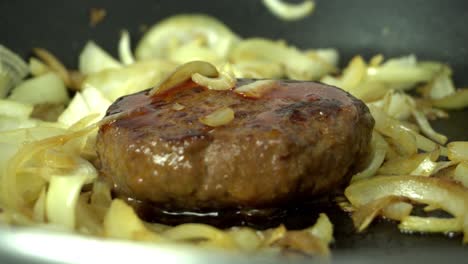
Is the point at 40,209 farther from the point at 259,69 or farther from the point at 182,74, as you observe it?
the point at 259,69

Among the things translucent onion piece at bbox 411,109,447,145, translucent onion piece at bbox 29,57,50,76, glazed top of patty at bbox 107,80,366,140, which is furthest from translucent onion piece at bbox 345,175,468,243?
translucent onion piece at bbox 29,57,50,76

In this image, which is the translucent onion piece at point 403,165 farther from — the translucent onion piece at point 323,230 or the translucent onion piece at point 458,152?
the translucent onion piece at point 323,230

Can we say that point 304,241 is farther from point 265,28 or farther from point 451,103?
point 265,28

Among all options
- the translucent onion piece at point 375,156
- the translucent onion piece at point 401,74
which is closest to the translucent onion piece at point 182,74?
the translucent onion piece at point 375,156

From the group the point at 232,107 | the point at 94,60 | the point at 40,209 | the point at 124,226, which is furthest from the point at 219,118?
the point at 94,60

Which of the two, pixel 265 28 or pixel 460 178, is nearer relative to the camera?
pixel 460 178

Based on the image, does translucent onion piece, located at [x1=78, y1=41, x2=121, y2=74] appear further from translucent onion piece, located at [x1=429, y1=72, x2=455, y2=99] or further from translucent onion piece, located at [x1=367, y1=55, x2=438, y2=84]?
translucent onion piece, located at [x1=429, y1=72, x2=455, y2=99]

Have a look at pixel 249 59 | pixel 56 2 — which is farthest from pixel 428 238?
pixel 56 2
